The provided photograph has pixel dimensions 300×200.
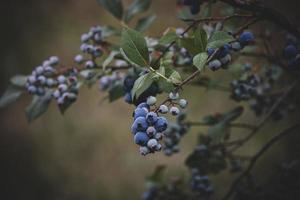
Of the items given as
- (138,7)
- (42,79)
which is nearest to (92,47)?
(42,79)

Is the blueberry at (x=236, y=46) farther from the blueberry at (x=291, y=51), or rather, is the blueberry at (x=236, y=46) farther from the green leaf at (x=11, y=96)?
the green leaf at (x=11, y=96)

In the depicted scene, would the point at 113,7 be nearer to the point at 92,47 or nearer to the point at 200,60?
the point at 92,47

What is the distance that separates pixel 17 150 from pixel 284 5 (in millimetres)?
1659

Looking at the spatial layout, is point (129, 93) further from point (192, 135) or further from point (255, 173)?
point (192, 135)

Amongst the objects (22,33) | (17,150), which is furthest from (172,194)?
(22,33)

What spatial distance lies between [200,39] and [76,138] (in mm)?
1799

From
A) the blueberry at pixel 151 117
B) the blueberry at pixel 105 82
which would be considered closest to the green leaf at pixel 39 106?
the blueberry at pixel 105 82

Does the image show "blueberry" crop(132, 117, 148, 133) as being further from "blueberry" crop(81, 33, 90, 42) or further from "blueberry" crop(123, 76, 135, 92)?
"blueberry" crop(81, 33, 90, 42)

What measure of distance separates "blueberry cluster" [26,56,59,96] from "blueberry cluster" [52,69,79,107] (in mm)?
Result: 31

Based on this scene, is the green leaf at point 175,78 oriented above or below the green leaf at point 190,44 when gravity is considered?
below

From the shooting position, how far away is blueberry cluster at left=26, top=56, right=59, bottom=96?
1044 millimetres

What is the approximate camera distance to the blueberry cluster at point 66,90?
1.00 meters

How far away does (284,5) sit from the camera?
92.8 inches

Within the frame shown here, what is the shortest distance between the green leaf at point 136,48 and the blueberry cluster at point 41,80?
14.2 inches
